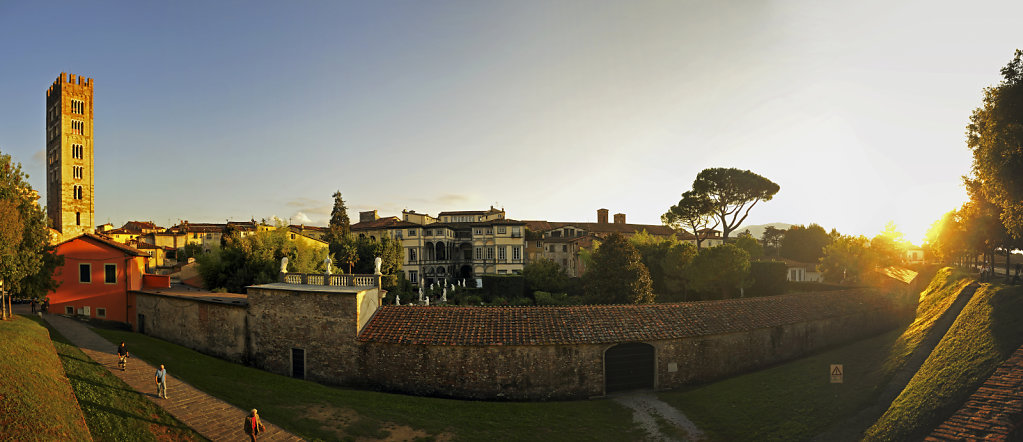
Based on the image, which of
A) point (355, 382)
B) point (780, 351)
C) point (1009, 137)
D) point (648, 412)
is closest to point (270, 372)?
point (355, 382)

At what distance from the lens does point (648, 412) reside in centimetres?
1745

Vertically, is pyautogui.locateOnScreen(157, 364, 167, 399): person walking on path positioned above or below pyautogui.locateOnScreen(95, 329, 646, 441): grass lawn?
above

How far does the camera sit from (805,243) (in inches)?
2753

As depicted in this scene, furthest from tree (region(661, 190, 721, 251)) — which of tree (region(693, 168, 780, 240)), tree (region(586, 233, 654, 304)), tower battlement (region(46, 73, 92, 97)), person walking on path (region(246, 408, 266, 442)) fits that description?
tower battlement (region(46, 73, 92, 97))

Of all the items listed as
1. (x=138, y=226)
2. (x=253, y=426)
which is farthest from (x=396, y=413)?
(x=138, y=226)

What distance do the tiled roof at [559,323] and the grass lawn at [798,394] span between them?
2567 millimetres

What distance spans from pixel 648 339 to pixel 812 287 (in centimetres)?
3193

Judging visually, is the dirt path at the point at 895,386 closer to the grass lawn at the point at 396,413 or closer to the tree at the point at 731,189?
the grass lawn at the point at 396,413

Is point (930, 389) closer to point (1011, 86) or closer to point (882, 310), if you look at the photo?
point (1011, 86)

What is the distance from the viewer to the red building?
99.1ft

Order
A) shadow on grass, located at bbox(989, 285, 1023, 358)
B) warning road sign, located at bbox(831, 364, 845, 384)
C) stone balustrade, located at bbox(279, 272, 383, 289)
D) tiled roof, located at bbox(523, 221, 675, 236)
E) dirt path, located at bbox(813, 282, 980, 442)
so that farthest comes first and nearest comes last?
tiled roof, located at bbox(523, 221, 675, 236), stone balustrade, located at bbox(279, 272, 383, 289), warning road sign, located at bbox(831, 364, 845, 384), shadow on grass, located at bbox(989, 285, 1023, 358), dirt path, located at bbox(813, 282, 980, 442)

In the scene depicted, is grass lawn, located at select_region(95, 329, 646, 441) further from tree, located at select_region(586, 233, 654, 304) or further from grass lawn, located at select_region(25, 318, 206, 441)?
tree, located at select_region(586, 233, 654, 304)

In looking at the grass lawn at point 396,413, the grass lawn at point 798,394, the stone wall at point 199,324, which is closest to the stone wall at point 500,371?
the grass lawn at point 396,413

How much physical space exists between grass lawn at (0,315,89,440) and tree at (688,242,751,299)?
132ft
